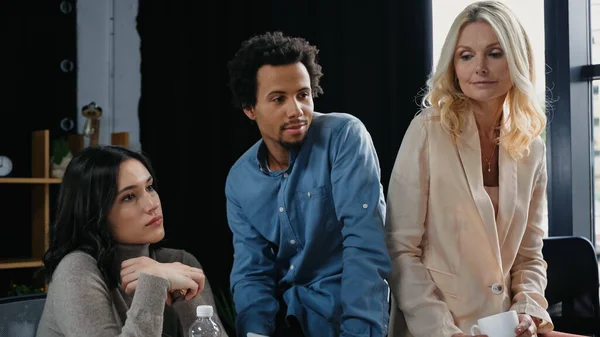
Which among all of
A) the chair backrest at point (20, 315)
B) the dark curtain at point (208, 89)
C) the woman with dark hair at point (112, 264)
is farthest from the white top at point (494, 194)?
the dark curtain at point (208, 89)

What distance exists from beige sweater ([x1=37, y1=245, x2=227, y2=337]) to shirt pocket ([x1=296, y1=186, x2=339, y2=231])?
477 mm

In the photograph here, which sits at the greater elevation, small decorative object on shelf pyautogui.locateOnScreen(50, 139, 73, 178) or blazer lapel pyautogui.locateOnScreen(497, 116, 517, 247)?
small decorative object on shelf pyautogui.locateOnScreen(50, 139, 73, 178)

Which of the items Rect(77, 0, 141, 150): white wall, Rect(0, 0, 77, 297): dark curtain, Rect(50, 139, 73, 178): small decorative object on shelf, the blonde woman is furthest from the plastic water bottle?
Rect(77, 0, 141, 150): white wall

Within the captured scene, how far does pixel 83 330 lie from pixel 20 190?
3.01 m

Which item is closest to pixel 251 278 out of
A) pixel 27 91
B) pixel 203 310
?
pixel 203 310

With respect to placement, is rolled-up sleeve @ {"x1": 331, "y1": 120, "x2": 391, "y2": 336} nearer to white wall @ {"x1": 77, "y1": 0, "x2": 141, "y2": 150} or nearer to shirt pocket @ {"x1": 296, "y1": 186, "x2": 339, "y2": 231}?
shirt pocket @ {"x1": 296, "y1": 186, "x2": 339, "y2": 231}

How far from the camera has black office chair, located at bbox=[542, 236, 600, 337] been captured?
8.50 ft

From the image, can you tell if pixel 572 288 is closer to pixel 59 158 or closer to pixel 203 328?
pixel 203 328

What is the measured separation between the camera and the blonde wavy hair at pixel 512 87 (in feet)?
5.99

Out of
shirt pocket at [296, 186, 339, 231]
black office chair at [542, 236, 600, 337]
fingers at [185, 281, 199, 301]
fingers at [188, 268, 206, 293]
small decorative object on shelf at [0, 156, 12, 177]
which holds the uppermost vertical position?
small decorative object on shelf at [0, 156, 12, 177]

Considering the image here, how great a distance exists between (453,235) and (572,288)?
3.13ft

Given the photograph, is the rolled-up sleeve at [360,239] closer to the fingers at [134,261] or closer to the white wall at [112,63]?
the fingers at [134,261]

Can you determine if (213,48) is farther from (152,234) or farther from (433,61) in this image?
(152,234)

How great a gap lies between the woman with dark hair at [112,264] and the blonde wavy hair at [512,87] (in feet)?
2.47
